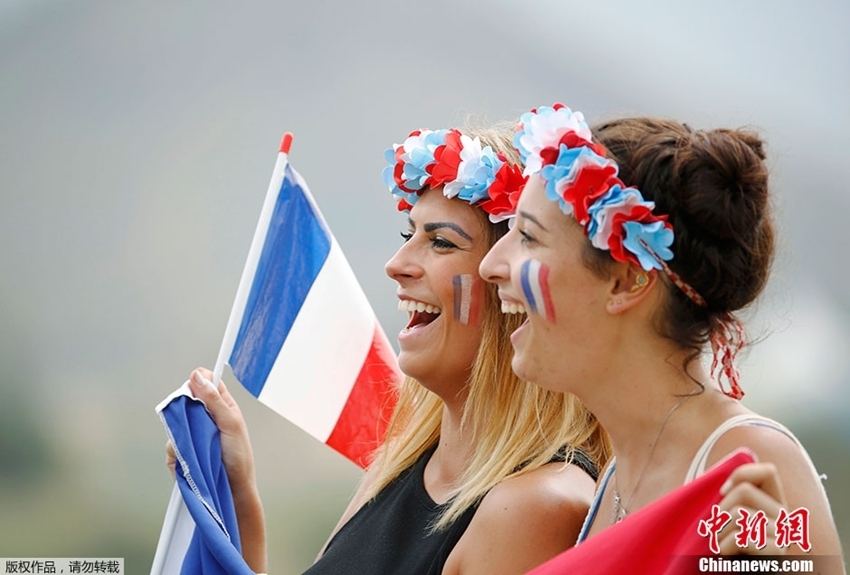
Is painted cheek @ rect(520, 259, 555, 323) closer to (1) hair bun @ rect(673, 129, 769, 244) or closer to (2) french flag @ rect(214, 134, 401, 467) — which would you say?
(1) hair bun @ rect(673, 129, 769, 244)

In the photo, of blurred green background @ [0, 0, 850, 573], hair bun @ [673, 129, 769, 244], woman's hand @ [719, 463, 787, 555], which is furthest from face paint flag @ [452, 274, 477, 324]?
blurred green background @ [0, 0, 850, 573]

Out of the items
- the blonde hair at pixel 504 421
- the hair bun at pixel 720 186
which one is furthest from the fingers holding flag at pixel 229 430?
the hair bun at pixel 720 186

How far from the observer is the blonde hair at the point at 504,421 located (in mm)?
2096

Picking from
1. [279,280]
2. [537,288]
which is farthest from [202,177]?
[537,288]

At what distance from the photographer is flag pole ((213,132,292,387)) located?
107 inches

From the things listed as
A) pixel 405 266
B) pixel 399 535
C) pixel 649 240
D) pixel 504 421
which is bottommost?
pixel 399 535

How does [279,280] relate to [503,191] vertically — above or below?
below

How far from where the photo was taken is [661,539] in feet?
4.80

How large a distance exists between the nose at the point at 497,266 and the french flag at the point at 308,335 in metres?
1.07

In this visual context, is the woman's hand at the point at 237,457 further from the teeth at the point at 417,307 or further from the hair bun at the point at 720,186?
the hair bun at the point at 720,186

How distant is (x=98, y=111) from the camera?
5.33 meters

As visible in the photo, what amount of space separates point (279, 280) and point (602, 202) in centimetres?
142

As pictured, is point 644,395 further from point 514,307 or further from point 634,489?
point 514,307

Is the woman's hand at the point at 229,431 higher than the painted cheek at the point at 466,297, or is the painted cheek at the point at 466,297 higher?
the painted cheek at the point at 466,297
